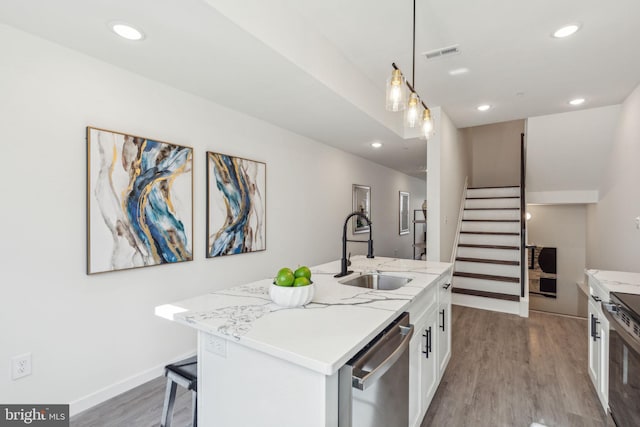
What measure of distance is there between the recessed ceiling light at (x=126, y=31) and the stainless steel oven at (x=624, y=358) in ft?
9.50

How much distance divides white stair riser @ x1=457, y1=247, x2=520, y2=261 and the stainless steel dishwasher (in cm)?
397

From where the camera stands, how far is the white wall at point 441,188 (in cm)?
411

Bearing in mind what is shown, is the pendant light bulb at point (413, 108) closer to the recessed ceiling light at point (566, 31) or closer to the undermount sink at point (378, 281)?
the undermount sink at point (378, 281)

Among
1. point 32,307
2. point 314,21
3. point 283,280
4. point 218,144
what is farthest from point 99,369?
point 314,21

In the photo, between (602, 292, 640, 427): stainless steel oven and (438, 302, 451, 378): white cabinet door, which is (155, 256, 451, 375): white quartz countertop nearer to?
(438, 302, 451, 378): white cabinet door

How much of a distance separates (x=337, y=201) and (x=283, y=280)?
3.43 m

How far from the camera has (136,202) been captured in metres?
2.25

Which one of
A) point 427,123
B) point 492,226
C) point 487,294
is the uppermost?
point 427,123

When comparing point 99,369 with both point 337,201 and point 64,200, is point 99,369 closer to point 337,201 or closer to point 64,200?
point 64,200

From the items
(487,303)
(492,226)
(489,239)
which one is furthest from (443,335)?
(492,226)

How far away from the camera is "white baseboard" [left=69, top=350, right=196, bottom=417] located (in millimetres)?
2016

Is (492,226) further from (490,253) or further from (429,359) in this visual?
(429,359)

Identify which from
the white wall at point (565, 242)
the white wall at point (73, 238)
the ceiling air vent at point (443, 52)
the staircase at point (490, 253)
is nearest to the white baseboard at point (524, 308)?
the staircase at point (490, 253)

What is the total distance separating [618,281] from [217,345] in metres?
2.51
